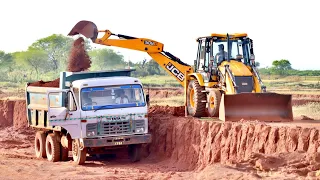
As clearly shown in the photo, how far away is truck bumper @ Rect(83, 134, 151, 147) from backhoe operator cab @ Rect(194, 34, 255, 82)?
12.7 feet

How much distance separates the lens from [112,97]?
21.5m

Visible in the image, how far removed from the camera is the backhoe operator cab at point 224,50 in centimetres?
2392

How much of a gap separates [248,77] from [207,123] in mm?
3016

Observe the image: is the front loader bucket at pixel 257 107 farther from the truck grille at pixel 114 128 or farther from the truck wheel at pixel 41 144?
the truck wheel at pixel 41 144

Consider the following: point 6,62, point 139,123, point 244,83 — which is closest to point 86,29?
point 139,123

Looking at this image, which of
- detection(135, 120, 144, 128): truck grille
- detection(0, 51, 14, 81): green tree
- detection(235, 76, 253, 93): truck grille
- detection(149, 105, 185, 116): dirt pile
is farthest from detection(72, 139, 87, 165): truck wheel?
detection(0, 51, 14, 81): green tree

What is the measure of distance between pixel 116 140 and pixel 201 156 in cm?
261

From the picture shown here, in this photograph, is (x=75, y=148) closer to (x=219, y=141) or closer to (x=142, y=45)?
(x=219, y=141)

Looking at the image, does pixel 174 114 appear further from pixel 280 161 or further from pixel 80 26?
pixel 280 161

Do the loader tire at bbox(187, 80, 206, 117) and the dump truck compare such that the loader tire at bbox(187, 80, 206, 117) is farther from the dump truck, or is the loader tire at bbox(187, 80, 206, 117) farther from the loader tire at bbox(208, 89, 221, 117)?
the dump truck

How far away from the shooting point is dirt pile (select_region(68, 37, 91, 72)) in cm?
2780

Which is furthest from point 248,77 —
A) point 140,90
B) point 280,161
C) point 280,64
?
point 280,64

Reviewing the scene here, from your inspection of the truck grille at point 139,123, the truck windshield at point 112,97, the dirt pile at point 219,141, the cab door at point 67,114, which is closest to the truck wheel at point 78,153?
the cab door at point 67,114

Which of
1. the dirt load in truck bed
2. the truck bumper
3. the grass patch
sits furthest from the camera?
the grass patch
